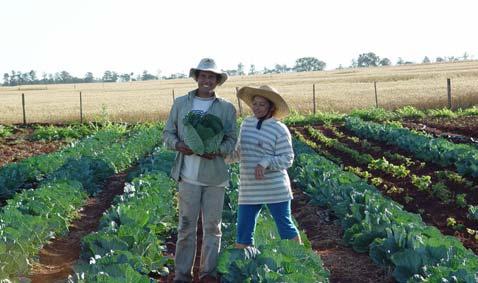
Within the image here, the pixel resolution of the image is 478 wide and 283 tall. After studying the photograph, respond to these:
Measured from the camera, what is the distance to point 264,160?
5.71 metres

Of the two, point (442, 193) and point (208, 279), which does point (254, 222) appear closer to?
point (208, 279)

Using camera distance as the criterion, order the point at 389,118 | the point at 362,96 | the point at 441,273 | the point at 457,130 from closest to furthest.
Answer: the point at 441,273 < the point at 457,130 < the point at 389,118 < the point at 362,96

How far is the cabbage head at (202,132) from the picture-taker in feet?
18.3

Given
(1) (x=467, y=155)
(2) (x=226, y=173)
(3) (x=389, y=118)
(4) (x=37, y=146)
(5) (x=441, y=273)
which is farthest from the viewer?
(3) (x=389, y=118)

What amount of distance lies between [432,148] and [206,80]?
8.82 m

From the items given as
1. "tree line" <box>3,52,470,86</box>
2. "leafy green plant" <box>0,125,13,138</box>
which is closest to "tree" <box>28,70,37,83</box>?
"tree line" <box>3,52,470,86</box>

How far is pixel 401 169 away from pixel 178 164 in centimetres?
699

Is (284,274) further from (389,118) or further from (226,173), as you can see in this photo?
(389,118)

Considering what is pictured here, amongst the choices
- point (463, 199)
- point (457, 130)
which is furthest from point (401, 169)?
point (457, 130)

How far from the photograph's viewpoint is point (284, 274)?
4855 millimetres

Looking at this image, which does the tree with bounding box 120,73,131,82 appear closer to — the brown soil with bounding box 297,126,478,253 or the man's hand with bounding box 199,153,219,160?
the brown soil with bounding box 297,126,478,253

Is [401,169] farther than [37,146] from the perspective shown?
No

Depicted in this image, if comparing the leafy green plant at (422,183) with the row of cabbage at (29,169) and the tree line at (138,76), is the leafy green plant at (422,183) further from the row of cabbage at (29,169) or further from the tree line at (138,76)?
the tree line at (138,76)

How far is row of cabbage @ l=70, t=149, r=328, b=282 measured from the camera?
4844 millimetres
